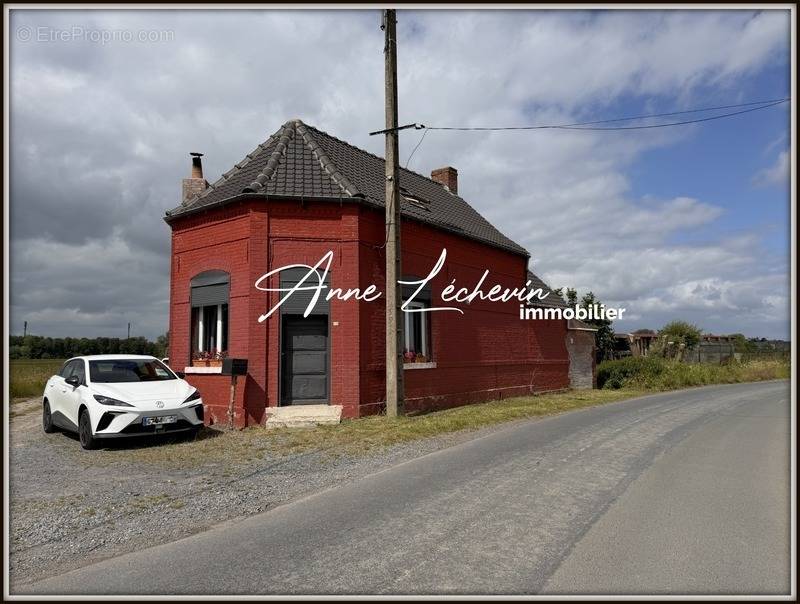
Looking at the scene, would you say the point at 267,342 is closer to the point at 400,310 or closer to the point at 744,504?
the point at 400,310

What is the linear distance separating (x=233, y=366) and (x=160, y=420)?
2516mm

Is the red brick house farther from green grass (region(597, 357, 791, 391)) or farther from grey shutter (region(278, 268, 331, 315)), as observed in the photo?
green grass (region(597, 357, 791, 391))

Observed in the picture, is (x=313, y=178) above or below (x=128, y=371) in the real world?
above

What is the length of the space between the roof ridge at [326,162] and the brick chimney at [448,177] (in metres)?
9.26

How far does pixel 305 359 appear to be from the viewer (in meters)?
13.9

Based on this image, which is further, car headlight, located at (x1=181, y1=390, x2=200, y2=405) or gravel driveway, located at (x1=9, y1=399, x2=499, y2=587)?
car headlight, located at (x1=181, y1=390, x2=200, y2=405)

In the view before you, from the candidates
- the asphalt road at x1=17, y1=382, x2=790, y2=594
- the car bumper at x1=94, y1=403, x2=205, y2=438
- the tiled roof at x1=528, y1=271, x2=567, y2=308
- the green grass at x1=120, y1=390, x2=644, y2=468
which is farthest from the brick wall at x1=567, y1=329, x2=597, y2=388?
the car bumper at x1=94, y1=403, x2=205, y2=438

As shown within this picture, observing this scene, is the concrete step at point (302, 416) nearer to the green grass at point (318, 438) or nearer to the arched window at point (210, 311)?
the green grass at point (318, 438)

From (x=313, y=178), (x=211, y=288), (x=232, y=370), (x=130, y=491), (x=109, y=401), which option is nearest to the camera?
(x=130, y=491)

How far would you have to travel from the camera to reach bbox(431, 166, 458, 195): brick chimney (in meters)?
25.6

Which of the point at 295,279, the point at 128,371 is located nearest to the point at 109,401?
the point at 128,371

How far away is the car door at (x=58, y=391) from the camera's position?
38.2 feet

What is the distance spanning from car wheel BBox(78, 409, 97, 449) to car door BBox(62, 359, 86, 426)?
0.81ft

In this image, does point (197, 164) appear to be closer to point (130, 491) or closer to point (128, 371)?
point (128, 371)
